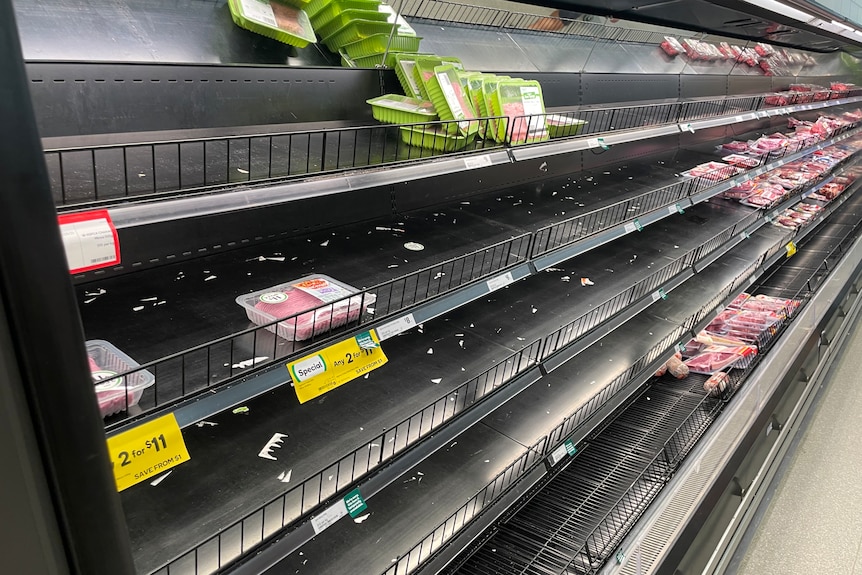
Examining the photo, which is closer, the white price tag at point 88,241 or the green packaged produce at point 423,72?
the white price tag at point 88,241

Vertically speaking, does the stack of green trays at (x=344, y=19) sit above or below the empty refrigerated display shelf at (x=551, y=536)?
above

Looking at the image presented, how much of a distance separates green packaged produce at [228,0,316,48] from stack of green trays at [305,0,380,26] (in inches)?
2.6

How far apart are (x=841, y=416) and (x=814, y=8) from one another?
2148 millimetres

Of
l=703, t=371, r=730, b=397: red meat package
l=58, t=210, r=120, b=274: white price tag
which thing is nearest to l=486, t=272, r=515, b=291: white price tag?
l=58, t=210, r=120, b=274: white price tag

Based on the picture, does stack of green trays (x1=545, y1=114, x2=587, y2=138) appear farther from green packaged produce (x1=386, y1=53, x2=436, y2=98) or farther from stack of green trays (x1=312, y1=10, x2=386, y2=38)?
stack of green trays (x1=312, y1=10, x2=386, y2=38)

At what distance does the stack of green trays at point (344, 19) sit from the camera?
1475mm

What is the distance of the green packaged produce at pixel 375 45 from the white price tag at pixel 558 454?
1.16 m

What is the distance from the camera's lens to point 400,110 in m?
1.43

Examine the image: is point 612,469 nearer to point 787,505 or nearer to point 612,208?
point 612,208

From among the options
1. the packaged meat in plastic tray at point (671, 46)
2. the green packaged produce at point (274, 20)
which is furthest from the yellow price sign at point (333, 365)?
the packaged meat in plastic tray at point (671, 46)

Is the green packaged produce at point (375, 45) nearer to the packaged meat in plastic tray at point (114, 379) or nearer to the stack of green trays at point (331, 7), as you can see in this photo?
the stack of green trays at point (331, 7)

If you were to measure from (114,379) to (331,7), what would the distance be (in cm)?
114

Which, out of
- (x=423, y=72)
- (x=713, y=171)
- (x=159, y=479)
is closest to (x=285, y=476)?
(x=159, y=479)

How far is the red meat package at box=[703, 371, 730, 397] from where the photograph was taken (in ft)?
7.79
